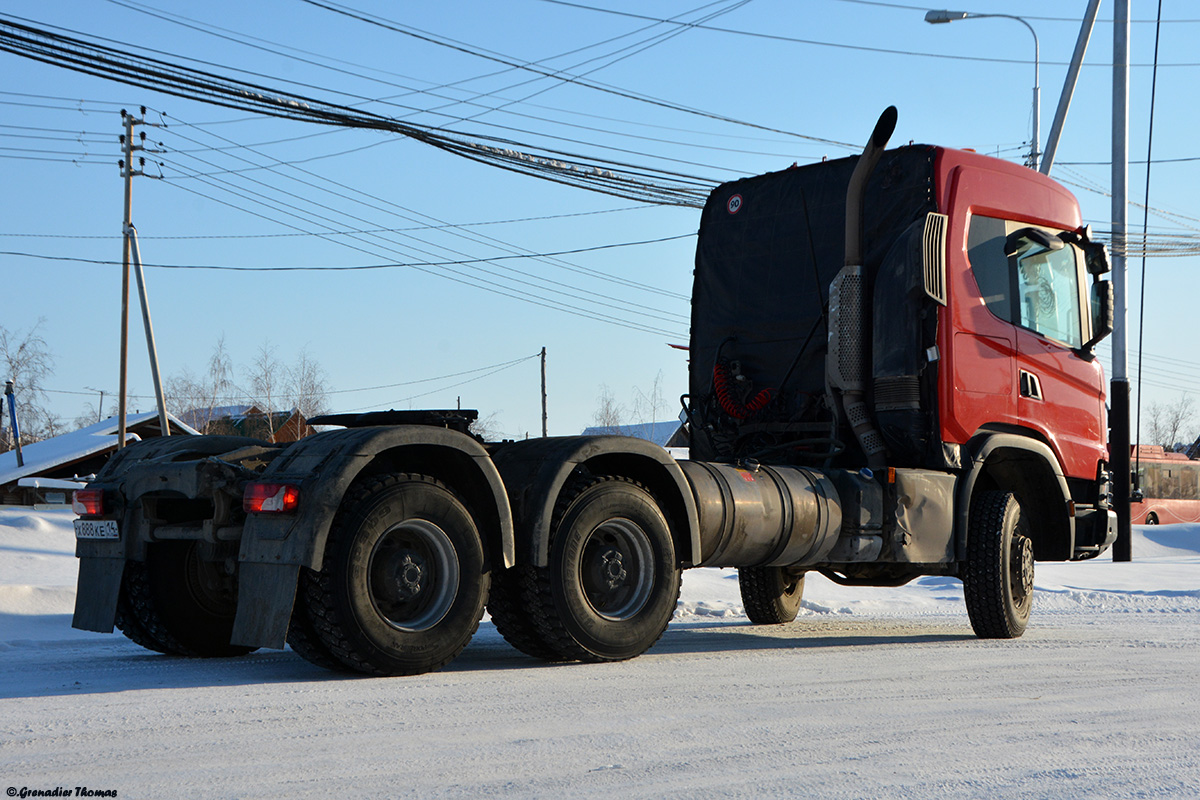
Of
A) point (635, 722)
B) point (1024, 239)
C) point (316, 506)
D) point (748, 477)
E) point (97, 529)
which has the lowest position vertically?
point (635, 722)

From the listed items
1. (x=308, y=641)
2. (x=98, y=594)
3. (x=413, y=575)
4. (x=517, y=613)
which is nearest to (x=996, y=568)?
(x=517, y=613)

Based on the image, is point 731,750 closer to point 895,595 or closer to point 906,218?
point 906,218

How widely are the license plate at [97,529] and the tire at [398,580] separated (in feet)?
4.96

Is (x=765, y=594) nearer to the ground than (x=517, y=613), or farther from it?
nearer to the ground

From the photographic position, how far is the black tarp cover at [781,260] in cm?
884

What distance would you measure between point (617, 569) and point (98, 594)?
9.87 ft

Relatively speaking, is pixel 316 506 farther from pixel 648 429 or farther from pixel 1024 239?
pixel 648 429

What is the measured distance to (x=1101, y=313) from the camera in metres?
9.26

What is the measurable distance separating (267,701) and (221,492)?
132 centimetres

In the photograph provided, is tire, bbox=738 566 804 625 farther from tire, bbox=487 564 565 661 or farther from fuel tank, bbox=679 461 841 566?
tire, bbox=487 564 565 661

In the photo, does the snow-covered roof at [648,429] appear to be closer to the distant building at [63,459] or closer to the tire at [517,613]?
the distant building at [63,459]

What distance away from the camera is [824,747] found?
430cm

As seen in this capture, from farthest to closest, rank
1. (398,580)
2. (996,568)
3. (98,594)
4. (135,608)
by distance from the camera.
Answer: (996,568) < (135,608) < (98,594) < (398,580)

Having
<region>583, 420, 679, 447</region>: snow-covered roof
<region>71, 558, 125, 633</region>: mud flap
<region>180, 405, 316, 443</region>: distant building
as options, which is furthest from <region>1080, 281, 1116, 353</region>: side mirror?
<region>583, 420, 679, 447</region>: snow-covered roof
